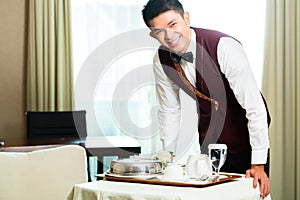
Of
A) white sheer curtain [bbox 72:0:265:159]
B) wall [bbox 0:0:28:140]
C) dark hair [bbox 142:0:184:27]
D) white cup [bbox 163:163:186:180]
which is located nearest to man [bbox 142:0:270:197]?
dark hair [bbox 142:0:184:27]

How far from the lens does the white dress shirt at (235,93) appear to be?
2137 millimetres

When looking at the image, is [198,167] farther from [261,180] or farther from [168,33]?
[168,33]

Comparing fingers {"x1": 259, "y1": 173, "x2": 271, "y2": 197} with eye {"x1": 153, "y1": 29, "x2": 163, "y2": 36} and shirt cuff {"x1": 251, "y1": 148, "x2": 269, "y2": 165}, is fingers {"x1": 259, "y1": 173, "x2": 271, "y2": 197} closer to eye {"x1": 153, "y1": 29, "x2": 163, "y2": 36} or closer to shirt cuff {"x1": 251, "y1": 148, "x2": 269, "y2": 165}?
shirt cuff {"x1": 251, "y1": 148, "x2": 269, "y2": 165}

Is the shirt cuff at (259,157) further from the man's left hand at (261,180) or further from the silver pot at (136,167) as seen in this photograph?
the silver pot at (136,167)

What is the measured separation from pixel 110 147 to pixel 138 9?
1429 millimetres

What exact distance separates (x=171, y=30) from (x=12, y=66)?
286cm

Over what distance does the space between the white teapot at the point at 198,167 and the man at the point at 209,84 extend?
284 mm

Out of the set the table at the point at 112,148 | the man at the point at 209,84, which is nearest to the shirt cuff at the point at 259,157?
the man at the point at 209,84

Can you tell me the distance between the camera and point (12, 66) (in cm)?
485

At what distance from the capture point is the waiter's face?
7.49ft

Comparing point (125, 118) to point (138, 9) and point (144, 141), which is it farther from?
point (138, 9)

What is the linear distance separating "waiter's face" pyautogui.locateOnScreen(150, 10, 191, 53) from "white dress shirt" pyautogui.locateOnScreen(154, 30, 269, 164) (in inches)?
2.5

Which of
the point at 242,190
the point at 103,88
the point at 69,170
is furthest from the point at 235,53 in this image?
the point at 103,88

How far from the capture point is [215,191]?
172 centimetres
